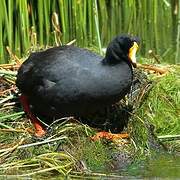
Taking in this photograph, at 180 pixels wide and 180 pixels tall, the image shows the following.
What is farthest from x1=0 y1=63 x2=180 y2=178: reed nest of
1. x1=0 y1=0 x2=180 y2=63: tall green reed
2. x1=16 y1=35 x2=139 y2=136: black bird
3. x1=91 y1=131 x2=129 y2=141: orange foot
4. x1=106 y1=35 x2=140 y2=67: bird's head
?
x1=0 y1=0 x2=180 y2=63: tall green reed

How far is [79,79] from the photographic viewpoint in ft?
22.7

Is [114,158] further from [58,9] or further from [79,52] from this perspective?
[58,9]

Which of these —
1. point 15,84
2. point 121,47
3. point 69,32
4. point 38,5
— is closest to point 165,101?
point 121,47

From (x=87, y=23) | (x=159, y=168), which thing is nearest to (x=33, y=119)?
(x=159, y=168)

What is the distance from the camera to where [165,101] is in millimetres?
7797

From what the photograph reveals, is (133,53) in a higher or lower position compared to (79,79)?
higher

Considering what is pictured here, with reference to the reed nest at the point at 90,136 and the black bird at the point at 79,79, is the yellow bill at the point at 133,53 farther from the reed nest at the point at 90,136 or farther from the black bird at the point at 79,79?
the reed nest at the point at 90,136

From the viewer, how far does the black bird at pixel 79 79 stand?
6.89 meters

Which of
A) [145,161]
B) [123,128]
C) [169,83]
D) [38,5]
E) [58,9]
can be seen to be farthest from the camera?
[58,9]

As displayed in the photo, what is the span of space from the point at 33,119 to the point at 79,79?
78 cm

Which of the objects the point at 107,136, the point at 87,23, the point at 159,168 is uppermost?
the point at 87,23

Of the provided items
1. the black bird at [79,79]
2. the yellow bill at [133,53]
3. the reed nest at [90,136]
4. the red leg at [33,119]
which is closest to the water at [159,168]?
the reed nest at [90,136]

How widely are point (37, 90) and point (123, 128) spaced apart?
36.2 inches

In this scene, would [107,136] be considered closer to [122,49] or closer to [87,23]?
[122,49]
